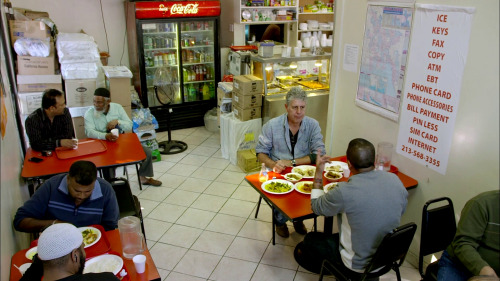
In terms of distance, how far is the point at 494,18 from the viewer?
255cm

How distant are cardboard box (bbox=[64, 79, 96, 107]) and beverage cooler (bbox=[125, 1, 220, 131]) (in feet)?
4.36

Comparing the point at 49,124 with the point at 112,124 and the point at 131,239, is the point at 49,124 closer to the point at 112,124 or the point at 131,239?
the point at 112,124

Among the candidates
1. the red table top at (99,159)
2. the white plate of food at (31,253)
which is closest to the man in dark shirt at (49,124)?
the red table top at (99,159)

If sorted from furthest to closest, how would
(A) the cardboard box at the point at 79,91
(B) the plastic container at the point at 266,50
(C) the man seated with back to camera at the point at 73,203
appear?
(B) the plastic container at the point at 266,50 → (A) the cardboard box at the point at 79,91 → (C) the man seated with back to camera at the point at 73,203

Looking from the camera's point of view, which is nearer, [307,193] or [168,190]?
[307,193]

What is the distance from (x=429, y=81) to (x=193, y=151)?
413cm

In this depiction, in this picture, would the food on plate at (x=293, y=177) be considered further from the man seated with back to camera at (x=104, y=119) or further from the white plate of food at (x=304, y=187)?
the man seated with back to camera at (x=104, y=119)

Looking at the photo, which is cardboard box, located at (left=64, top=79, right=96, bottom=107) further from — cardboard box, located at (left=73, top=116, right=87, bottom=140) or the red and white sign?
the red and white sign

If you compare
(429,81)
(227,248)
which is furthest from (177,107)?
(429,81)

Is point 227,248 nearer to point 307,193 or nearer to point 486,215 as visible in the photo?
point 307,193

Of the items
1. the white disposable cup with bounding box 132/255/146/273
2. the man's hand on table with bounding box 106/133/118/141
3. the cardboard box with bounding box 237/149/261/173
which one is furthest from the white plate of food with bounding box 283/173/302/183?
the man's hand on table with bounding box 106/133/118/141

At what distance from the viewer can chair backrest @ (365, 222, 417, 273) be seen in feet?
8.38

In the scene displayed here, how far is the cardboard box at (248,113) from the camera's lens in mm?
5757

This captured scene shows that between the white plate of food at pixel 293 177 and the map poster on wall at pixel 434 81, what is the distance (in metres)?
1.02
